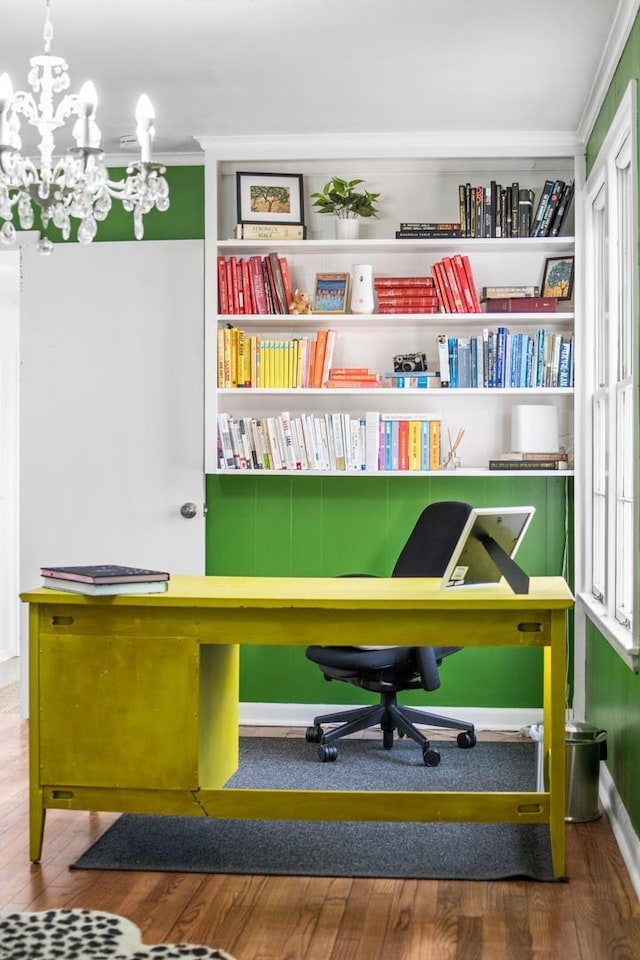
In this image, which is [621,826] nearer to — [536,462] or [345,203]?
[536,462]

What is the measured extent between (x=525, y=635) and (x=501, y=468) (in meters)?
1.70

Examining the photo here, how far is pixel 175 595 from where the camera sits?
3180mm

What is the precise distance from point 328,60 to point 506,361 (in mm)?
1540

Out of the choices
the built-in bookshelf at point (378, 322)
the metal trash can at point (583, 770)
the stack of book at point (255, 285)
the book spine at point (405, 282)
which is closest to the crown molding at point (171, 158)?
the built-in bookshelf at point (378, 322)

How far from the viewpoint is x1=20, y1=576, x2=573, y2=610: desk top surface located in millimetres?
3111

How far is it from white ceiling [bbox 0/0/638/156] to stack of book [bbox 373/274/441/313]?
2.23 feet

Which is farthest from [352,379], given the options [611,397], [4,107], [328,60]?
[4,107]

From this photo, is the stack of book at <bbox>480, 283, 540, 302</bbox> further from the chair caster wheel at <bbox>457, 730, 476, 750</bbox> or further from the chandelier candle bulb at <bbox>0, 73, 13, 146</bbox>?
the chandelier candle bulb at <bbox>0, 73, 13, 146</bbox>

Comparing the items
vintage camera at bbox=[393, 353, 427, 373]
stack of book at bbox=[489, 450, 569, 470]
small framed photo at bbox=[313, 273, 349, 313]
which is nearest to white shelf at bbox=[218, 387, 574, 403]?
vintage camera at bbox=[393, 353, 427, 373]

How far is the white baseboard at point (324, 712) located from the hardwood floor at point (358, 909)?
1544mm

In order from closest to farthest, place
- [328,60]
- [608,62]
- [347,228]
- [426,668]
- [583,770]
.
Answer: [583,770], [608,62], [328,60], [426,668], [347,228]

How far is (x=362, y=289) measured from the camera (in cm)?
488

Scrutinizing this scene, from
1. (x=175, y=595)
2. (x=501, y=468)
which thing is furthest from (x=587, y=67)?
(x=175, y=595)

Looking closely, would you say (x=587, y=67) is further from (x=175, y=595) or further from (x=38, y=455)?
(x=38, y=455)
